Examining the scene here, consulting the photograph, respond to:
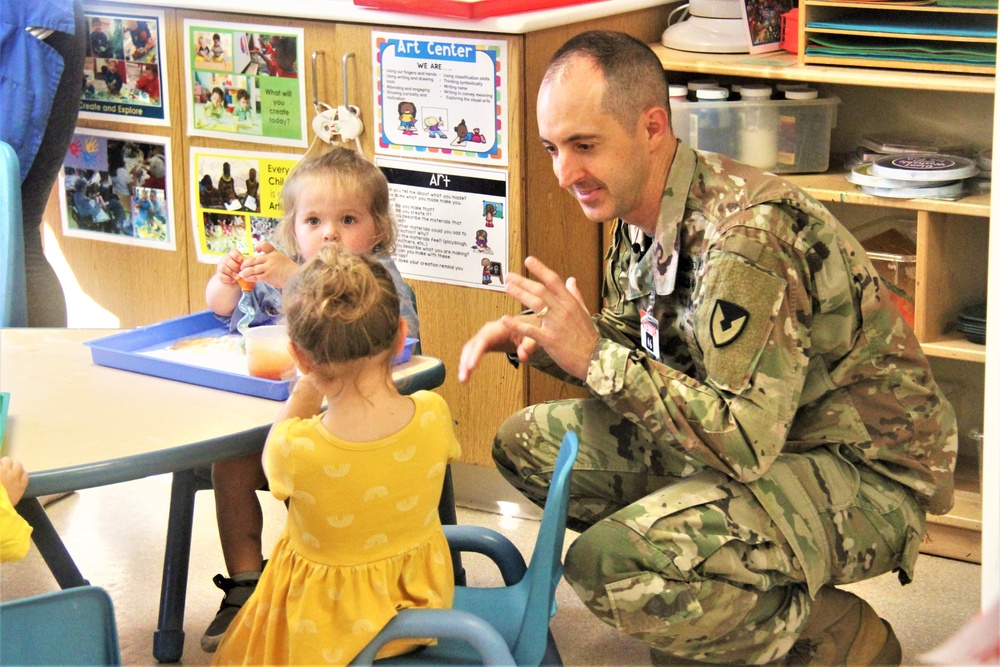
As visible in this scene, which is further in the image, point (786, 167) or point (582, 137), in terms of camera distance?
point (786, 167)

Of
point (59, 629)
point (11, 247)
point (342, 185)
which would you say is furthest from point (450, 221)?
point (59, 629)

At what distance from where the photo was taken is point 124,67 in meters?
3.14

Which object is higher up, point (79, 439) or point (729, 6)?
point (729, 6)

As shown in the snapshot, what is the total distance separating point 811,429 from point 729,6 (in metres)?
1.24

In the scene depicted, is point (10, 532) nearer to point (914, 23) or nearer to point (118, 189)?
point (118, 189)

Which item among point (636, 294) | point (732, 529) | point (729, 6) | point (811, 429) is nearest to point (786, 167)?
point (729, 6)

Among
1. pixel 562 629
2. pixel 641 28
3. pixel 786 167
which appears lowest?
pixel 562 629

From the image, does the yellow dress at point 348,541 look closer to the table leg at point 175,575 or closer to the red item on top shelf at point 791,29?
the table leg at point 175,575

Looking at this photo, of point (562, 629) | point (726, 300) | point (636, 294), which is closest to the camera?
point (726, 300)

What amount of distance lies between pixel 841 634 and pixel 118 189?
211 centimetres

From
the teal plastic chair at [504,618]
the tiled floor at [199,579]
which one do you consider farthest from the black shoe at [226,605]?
the teal plastic chair at [504,618]

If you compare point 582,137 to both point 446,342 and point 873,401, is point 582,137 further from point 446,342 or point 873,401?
point 446,342

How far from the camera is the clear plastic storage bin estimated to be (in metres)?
2.83

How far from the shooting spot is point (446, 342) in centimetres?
290
